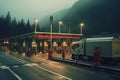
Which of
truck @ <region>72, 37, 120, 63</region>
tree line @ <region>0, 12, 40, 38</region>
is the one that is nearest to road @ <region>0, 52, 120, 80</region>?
truck @ <region>72, 37, 120, 63</region>

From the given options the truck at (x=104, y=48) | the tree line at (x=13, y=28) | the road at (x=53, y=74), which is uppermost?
the tree line at (x=13, y=28)

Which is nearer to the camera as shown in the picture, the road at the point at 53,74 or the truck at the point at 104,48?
the road at the point at 53,74

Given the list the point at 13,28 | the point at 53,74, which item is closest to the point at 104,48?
the point at 53,74

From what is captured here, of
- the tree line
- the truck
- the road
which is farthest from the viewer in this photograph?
the tree line

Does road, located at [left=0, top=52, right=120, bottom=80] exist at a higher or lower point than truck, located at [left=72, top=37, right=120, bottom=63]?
lower

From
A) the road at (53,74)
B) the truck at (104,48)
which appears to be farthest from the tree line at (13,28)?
the road at (53,74)

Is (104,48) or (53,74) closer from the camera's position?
(53,74)

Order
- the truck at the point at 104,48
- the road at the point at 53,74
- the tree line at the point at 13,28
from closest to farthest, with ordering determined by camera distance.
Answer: the road at the point at 53,74 < the truck at the point at 104,48 < the tree line at the point at 13,28

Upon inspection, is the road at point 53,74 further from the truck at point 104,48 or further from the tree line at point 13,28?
the tree line at point 13,28

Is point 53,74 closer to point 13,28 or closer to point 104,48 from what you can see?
point 104,48

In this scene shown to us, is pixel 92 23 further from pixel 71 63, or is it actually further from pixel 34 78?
pixel 34 78

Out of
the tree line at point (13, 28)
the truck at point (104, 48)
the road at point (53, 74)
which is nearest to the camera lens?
the road at point (53, 74)

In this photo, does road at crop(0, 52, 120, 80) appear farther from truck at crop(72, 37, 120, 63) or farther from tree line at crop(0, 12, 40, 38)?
tree line at crop(0, 12, 40, 38)

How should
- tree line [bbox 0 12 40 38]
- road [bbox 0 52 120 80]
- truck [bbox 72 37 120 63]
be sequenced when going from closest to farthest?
road [bbox 0 52 120 80] < truck [bbox 72 37 120 63] < tree line [bbox 0 12 40 38]
